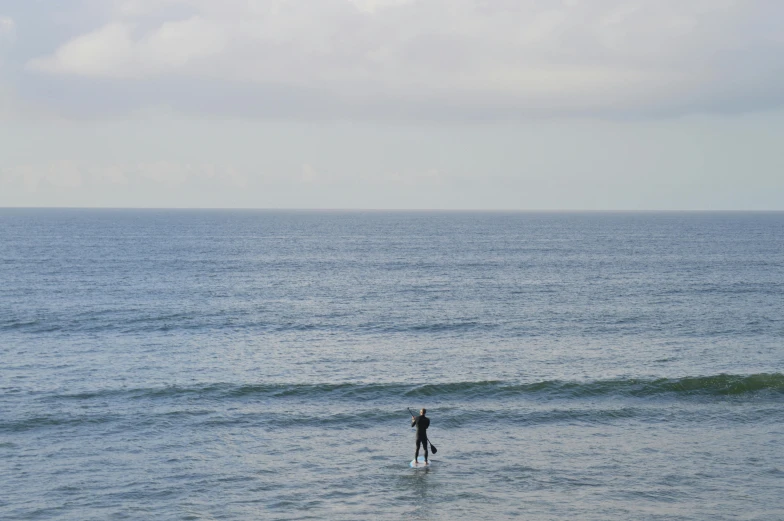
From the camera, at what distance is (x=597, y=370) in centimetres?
4172

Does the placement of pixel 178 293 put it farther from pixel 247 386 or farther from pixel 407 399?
pixel 407 399

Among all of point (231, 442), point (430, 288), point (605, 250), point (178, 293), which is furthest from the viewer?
point (605, 250)

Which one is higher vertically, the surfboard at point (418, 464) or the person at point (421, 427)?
the person at point (421, 427)

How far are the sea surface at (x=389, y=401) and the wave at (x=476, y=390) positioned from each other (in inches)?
6.2

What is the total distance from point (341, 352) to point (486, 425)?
16.9 metres

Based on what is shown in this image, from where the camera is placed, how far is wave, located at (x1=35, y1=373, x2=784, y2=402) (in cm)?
3691

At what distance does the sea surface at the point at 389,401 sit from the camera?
78.8ft

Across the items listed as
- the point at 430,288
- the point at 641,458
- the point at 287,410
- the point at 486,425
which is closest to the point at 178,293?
the point at 430,288

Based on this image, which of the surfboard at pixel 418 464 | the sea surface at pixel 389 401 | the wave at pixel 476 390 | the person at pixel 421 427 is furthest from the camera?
the wave at pixel 476 390

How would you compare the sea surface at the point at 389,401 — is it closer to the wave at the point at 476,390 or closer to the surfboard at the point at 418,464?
the wave at the point at 476,390

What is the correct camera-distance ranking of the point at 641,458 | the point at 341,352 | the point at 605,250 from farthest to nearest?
the point at 605,250, the point at 341,352, the point at 641,458

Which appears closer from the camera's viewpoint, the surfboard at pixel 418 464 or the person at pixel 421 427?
the person at pixel 421 427

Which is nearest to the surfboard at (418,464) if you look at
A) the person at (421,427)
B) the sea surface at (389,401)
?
the person at (421,427)

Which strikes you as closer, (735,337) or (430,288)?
(735,337)
